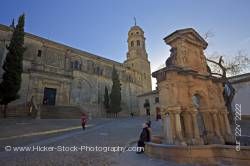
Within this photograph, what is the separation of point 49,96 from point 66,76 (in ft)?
15.5

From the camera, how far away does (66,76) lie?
1197 inches

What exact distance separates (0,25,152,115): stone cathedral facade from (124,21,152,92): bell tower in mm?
1133

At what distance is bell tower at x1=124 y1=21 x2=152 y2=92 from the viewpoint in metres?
48.5

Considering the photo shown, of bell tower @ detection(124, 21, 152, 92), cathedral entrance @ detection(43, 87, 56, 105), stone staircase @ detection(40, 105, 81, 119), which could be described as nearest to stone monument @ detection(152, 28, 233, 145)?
stone staircase @ detection(40, 105, 81, 119)

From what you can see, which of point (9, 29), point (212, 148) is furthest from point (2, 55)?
point (212, 148)

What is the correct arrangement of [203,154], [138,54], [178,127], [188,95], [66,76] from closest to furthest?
[203,154] < [178,127] < [188,95] < [66,76] < [138,54]

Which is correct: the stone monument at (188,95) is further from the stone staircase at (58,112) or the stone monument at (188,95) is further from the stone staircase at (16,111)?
the stone staircase at (16,111)

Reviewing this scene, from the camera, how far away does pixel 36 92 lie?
26406 mm

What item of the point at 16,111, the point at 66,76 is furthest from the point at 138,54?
the point at 16,111

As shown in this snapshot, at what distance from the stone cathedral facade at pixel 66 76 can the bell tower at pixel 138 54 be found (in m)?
1.13

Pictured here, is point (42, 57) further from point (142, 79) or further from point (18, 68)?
point (142, 79)

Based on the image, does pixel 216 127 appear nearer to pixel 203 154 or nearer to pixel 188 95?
pixel 188 95

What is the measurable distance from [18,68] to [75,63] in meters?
14.8

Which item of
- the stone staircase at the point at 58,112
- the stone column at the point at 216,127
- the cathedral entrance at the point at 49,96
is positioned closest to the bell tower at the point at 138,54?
the cathedral entrance at the point at 49,96
